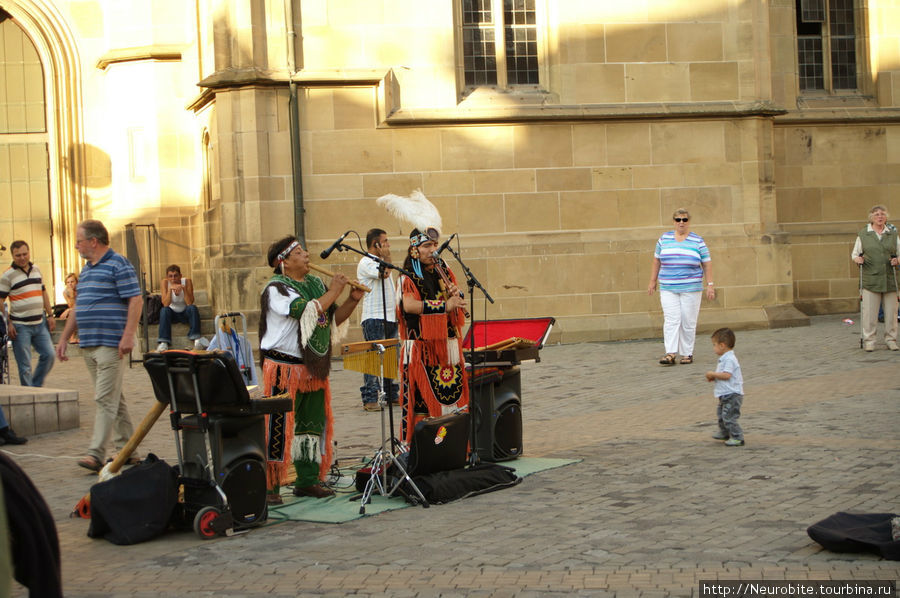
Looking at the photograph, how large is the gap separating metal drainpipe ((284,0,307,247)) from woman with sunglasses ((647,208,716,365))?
521 cm

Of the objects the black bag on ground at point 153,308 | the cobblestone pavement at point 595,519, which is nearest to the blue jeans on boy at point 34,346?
the cobblestone pavement at point 595,519

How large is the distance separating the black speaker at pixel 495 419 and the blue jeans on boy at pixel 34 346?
5784mm

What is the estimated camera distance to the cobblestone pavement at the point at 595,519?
5.82 meters

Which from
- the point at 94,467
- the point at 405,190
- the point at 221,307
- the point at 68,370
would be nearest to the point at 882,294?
the point at 405,190

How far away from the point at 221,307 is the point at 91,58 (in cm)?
699

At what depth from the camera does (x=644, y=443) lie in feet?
30.9

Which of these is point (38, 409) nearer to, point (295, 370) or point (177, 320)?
point (295, 370)

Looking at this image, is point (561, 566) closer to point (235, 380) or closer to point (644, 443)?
point (235, 380)

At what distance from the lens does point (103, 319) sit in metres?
9.21

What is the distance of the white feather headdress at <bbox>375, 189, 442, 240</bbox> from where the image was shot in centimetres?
841

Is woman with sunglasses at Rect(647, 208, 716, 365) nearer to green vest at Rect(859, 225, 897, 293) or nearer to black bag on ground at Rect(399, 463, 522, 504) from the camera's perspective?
green vest at Rect(859, 225, 897, 293)

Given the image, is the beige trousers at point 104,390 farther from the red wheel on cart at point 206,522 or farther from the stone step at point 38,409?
the red wheel on cart at point 206,522

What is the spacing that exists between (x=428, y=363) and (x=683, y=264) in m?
6.65

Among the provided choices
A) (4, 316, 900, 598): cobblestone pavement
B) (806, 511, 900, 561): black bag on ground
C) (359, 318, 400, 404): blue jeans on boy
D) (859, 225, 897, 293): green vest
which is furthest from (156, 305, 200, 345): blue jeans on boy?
(806, 511, 900, 561): black bag on ground
